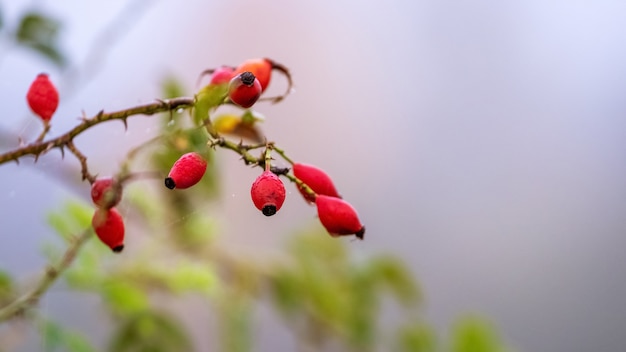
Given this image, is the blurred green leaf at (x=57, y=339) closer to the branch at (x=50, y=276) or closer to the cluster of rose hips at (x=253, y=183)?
the branch at (x=50, y=276)

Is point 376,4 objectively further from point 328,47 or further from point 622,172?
point 622,172

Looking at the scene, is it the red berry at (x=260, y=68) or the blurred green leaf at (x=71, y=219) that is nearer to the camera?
the red berry at (x=260, y=68)

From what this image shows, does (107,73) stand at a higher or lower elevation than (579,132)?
lower

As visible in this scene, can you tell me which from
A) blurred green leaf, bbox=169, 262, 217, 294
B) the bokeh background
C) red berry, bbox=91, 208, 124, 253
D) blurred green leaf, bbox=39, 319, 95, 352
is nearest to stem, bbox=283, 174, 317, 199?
red berry, bbox=91, 208, 124, 253

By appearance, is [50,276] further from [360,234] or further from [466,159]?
[466,159]

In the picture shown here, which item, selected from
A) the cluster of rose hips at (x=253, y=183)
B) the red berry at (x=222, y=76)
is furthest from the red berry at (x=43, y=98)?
the red berry at (x=222, y=76)

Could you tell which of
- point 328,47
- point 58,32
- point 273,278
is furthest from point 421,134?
point 58,32
